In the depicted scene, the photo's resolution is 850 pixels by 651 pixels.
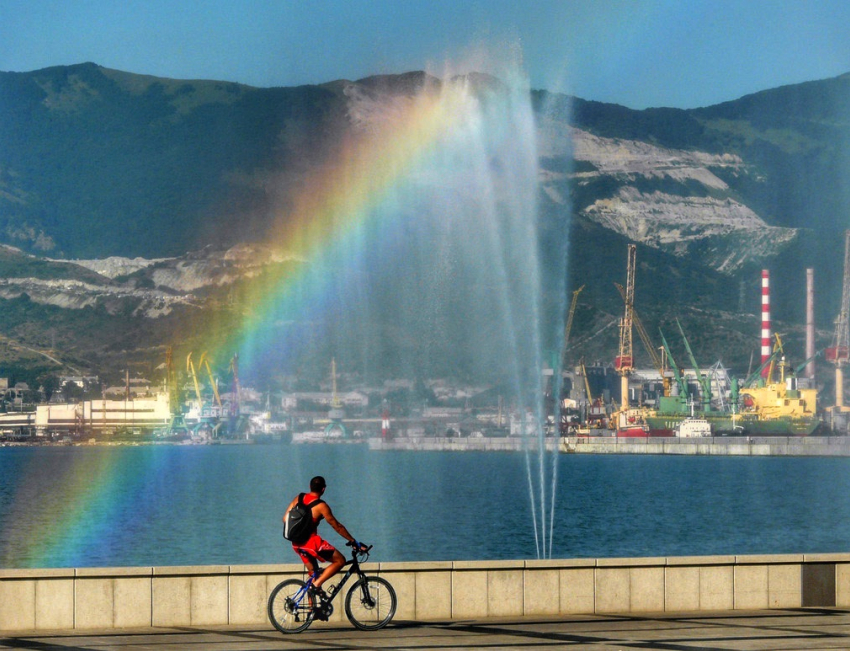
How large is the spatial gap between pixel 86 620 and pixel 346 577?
3426 mm

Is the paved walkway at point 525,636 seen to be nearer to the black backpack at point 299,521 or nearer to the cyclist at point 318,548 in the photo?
the cyclist at point 318,548

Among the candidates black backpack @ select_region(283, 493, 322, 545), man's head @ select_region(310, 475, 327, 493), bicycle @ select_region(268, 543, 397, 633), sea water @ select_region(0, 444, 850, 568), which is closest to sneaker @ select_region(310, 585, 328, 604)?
bicycle @ select_region(268, 543, 397, 633)

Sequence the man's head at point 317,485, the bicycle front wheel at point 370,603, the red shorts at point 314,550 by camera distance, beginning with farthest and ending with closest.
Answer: the bicycle front wheel at point 370,603
the red shorts at point 314,550
the man's head at point 317,485

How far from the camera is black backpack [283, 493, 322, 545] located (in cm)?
1585

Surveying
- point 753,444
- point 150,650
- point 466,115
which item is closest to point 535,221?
point 466,115

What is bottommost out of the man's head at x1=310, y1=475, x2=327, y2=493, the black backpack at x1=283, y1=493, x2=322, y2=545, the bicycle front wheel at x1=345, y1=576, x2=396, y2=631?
the bicycle front wheel at x1=345, y1=576, x2=396, y2=631

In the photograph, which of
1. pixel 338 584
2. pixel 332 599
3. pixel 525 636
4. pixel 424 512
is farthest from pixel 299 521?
pixel 424 512

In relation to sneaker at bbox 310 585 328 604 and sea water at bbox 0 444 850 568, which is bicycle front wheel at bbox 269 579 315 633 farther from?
sea water at bbox 0 444 850 568

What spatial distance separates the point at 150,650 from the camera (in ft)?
48.9

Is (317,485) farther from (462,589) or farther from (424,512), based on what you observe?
(424,512)

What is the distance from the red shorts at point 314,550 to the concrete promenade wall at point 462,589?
0.80m

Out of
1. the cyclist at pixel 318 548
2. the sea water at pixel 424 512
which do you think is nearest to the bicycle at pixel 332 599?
the cyclist at pixel 318 548

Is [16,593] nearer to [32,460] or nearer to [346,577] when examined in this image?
[346,577]

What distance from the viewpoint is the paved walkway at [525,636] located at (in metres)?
15.2
